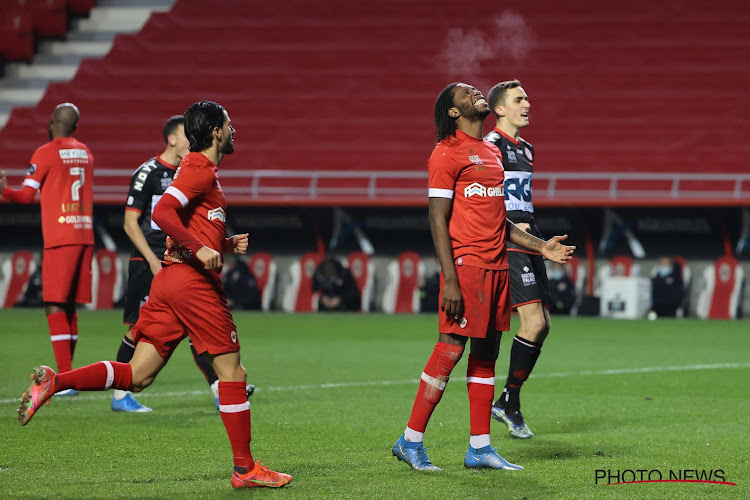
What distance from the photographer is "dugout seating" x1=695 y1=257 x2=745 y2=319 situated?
19.5 metres

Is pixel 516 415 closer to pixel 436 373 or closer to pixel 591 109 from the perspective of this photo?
pixel 436 373

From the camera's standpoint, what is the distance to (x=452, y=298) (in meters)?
5.41

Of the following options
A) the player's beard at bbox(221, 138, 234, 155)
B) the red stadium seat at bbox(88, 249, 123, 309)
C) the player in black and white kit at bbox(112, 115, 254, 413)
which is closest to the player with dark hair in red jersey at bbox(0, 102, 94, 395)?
the player in black and white kit at bbox(112, 115, 254, 413)

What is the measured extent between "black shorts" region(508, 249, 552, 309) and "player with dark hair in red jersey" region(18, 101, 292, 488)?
226 cm

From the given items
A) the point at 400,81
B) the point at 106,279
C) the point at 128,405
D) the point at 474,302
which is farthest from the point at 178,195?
the point at 400,81

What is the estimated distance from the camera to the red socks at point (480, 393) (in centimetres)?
566

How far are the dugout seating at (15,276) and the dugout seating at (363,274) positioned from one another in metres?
6.43

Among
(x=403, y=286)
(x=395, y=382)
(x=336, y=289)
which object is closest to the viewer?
(x=395, y=382)

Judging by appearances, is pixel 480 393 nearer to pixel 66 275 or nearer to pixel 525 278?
pixel 525 278

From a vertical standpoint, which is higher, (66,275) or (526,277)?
(526,277)

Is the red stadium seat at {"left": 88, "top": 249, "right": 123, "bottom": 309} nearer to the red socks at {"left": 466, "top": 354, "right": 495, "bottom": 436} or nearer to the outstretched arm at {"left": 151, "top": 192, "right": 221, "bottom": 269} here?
the red socks at {"left": 466, "top": 354, "right": 495, "bottom": 436}

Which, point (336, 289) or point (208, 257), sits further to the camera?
point (336, 289)

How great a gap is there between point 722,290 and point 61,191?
46.4 ft

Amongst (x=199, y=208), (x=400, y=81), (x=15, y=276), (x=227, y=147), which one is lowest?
(x=15, y=276)
